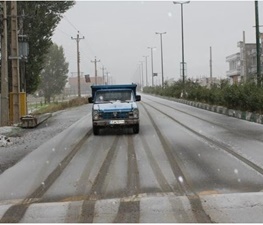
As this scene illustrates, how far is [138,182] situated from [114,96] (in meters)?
8.61

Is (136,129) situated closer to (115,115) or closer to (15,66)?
(115,115)

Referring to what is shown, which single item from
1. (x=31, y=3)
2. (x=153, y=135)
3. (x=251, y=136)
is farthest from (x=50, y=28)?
(x=251, y=136)

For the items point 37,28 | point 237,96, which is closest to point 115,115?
point 237,96

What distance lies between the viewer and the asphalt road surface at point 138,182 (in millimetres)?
5398

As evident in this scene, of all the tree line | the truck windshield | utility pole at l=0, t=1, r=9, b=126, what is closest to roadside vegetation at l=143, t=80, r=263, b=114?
the truck windshield

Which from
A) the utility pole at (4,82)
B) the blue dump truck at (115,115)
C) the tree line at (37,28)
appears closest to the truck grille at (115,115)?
the blue dump truck at (115,115)

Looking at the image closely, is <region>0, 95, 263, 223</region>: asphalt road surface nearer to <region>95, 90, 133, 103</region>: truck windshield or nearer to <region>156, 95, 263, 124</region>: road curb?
<region>95, 90, 133, 103</region>: truck windshield

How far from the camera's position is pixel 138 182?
7098mm

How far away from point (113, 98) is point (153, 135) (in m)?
2.68

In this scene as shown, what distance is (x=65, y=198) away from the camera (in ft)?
20.6

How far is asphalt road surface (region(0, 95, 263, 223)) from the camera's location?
5.40 meters

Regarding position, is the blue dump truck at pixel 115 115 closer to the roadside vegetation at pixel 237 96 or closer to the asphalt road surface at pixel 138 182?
the asphalt road surface at pixel 138 182

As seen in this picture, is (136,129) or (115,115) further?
(136,129)

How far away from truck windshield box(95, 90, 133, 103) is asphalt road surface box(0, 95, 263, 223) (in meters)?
3.27
